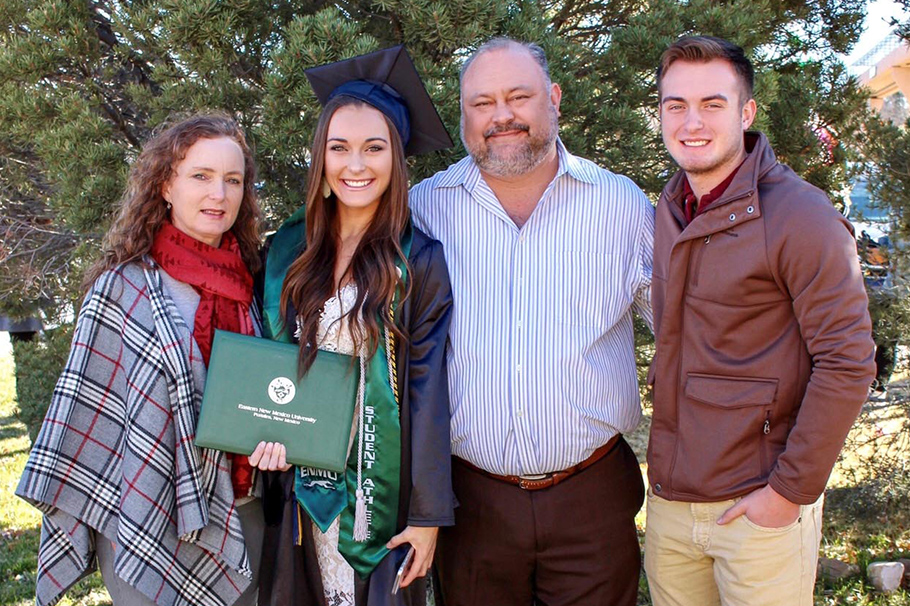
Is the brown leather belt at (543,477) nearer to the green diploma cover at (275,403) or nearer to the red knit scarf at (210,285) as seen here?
the green diploma cover at (275,403)

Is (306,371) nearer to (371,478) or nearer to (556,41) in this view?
(371,478)

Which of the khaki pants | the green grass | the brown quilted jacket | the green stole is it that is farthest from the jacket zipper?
the green grass

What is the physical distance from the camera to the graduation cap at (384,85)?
2744 millimetres

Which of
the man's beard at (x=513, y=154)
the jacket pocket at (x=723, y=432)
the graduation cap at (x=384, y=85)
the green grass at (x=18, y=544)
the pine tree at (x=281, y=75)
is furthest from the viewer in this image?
the green grass at (x=18, y=544)

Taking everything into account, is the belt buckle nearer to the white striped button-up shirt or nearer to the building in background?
the white striped button-up shirt

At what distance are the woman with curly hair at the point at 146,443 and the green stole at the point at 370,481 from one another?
8.9 inches

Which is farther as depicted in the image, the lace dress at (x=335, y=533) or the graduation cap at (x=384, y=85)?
the graduation cap at (x=384, y=85)

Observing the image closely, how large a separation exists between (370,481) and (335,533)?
8.0 inches

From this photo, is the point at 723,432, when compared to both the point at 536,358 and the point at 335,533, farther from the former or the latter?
the point at 335,533

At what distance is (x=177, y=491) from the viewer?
2475 millimetres

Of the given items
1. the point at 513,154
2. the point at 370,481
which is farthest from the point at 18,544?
the point at 513,154

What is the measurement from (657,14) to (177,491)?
287 centimetres

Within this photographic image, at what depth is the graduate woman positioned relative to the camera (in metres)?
2.58

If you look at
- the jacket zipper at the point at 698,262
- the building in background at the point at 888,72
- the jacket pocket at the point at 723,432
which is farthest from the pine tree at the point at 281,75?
the building in background at the point at 888,72
